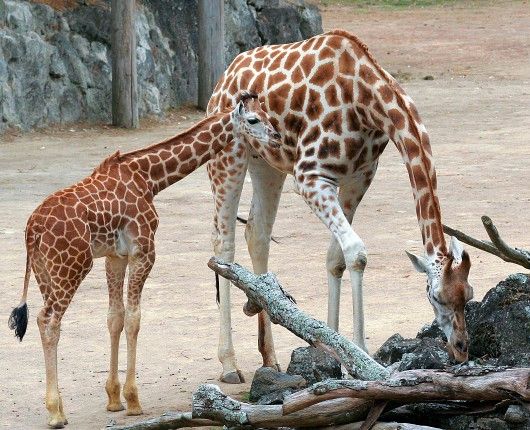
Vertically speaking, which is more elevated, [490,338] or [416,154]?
[416,154]

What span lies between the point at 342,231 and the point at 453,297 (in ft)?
3.15

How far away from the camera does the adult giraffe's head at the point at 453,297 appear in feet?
19.1

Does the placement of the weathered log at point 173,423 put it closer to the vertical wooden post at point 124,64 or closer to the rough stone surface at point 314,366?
the rough stone surface at point 314,366

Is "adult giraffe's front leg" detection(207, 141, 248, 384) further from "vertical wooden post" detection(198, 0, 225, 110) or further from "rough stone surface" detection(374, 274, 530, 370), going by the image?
"vertical wooden post" detection(198, 0, 225, 110)

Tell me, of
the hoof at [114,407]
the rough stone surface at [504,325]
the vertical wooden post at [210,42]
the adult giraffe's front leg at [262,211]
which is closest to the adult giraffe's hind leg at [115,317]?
the hoof at [114,407]

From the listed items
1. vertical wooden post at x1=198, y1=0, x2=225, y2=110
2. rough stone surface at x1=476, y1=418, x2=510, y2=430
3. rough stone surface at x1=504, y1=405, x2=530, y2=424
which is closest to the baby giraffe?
rough stone surface at x1=476, y1=418, x2=510, y2=430

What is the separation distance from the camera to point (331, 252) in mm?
7129

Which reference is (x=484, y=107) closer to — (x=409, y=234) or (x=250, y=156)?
(x=409, y=234)

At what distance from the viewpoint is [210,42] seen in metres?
17.5

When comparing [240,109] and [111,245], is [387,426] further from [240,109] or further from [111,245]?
[240,109]

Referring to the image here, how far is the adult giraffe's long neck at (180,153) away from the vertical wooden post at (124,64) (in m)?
9.45

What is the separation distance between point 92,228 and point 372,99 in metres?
1.62

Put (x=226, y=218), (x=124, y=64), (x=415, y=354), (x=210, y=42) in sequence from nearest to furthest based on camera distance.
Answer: (x=415, y=354), (x=226, y=218), (x=124, y=64), (x=210, y=42)

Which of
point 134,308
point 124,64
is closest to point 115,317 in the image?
point 134,308
